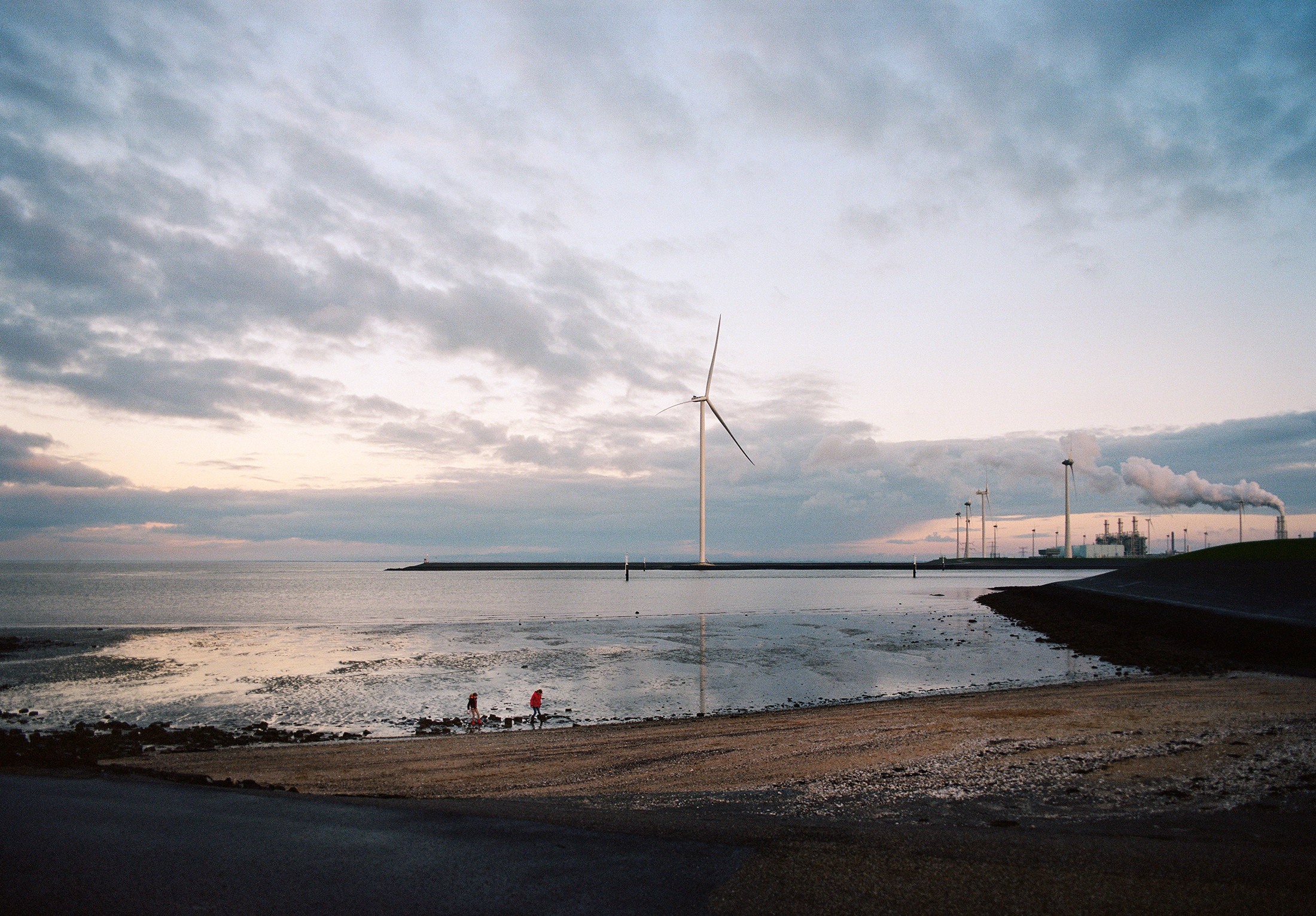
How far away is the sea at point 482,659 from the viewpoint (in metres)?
28.0

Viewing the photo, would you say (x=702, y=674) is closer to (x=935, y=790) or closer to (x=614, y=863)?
(x=935, y=790)

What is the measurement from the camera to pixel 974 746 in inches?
645

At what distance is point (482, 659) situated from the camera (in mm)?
41906

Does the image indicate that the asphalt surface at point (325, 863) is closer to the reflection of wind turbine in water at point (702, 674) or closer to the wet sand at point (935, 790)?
the wet sand at point (935, 790)

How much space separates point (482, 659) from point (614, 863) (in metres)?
36.3

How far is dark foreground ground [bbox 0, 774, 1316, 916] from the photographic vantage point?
6711mm

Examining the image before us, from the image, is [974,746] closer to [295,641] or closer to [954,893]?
[954,893]

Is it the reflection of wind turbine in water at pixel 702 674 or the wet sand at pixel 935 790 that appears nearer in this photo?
the wet sand at pixel 935 790

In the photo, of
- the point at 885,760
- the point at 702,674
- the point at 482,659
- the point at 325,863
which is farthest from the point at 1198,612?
the point at 325,863

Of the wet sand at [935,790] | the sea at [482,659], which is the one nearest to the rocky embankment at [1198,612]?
the sea at [482,659]

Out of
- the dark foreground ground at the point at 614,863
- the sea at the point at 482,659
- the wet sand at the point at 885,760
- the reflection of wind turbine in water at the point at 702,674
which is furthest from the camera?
the sea at the point at 482,659

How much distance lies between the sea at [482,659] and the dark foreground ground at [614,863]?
15.4 metres

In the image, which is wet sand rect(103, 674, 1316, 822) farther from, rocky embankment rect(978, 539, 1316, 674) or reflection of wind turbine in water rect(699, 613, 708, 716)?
rocky embankment rect(978, 539, 1316, 674)

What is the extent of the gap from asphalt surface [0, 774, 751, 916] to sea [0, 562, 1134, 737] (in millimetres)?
14882
